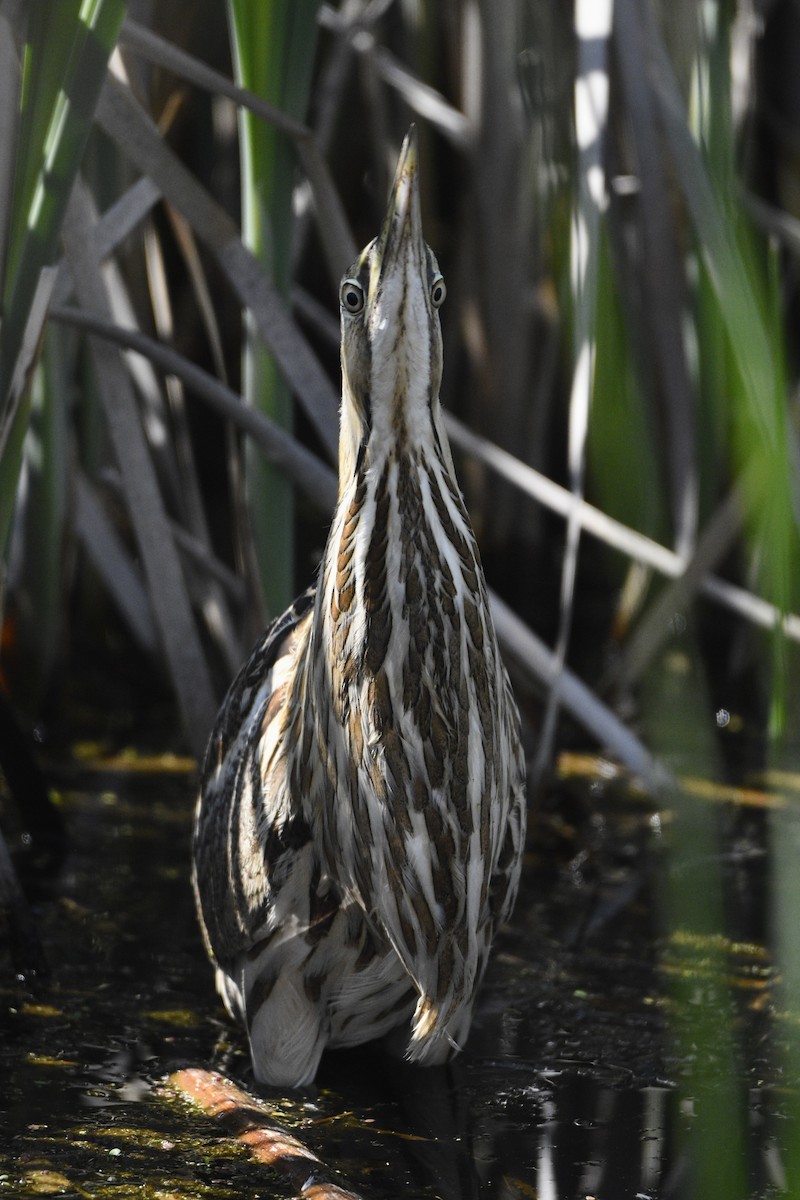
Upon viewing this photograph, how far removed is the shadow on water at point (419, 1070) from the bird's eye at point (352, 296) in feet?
3.40

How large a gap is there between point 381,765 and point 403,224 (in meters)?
0.71

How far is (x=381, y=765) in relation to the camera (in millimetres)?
2041

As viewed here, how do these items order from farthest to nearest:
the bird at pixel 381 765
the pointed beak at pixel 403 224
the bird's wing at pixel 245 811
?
1. the bird's wing at pixel 245 811
2. the bird at pixel 381 765
3. the pointed beak at pixel 403 224

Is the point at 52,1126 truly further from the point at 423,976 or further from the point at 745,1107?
the point at 745,1107

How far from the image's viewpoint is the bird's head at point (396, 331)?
5.65 ft

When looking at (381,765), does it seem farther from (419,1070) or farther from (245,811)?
(419,1070)

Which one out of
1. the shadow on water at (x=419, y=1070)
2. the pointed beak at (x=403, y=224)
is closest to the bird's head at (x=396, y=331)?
the pointed beak at (x=403, y=224)

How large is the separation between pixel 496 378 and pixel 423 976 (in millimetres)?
2245

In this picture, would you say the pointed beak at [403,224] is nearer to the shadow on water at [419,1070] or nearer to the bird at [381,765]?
the bird at [381,765]

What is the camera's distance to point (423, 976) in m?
2.13

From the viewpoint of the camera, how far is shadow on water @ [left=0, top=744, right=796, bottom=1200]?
203 cm

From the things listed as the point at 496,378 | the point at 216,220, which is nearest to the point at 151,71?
the point at 216,220

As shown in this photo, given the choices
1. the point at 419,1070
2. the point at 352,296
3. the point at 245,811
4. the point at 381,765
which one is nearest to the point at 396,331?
the point at 352,296

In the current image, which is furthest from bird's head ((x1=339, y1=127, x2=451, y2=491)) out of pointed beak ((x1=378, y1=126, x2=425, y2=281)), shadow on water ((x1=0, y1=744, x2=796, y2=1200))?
shadow on water ((x1=0, y1=744, x2=796, y2=1200))
